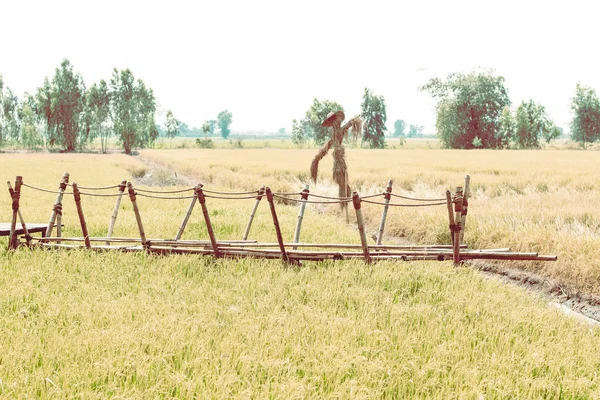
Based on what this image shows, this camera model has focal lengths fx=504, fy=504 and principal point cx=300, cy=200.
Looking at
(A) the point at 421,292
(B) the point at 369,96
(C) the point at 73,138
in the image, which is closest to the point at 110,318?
(A) the point at 421,292

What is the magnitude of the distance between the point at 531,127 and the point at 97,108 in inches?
2325

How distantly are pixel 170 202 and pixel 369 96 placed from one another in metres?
77.9

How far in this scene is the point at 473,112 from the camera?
6869 cm

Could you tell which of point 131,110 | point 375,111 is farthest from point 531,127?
point 131,110

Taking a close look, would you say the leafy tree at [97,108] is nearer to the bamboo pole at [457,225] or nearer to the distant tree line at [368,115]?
the distant tree line at [368,115]

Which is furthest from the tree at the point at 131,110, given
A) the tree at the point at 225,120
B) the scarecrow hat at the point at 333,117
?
the tree at the point at 225,120

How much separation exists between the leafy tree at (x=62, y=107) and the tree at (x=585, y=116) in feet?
234

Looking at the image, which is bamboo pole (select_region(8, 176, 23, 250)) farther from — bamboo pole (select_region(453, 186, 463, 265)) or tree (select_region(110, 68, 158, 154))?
tree (select_region(110, 68, 158, 154))

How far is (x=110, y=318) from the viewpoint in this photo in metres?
4.40

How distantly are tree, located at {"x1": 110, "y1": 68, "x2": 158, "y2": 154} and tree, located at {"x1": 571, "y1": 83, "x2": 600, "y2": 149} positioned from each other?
61.9m

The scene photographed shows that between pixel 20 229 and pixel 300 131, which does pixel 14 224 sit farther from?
pixel 300 131

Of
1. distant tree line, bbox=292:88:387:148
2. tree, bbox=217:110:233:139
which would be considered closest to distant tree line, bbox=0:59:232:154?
distant tree line, bbox=292:88:387:148

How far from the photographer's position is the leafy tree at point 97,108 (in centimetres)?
6688

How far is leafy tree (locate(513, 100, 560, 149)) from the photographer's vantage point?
223ft
